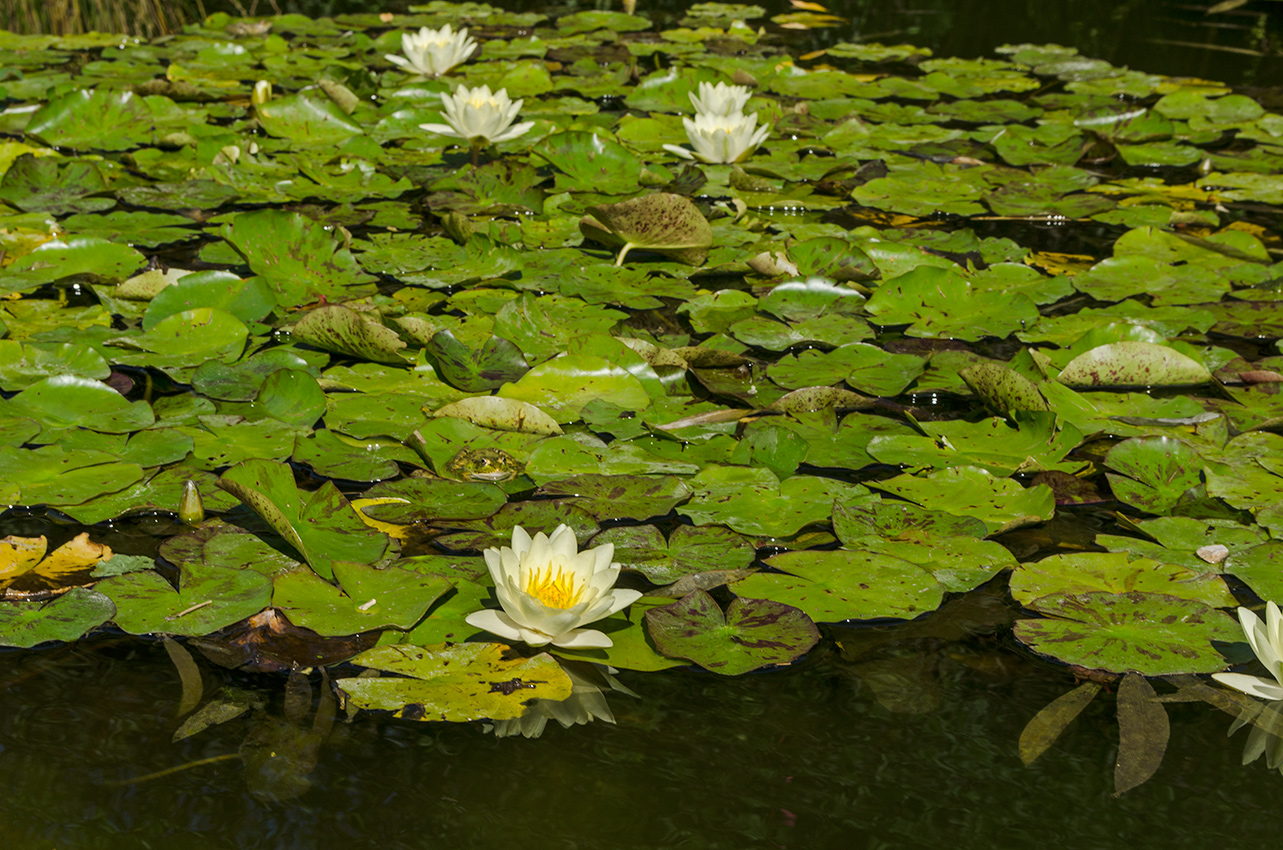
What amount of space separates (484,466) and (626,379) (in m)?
0.42

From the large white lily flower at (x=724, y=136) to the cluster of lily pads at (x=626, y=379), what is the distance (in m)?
0.04

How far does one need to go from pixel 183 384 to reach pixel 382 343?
0.44 m

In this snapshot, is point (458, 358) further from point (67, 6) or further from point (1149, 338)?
point (67, 6)

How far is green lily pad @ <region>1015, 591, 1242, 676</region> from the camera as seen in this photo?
1.51 metres

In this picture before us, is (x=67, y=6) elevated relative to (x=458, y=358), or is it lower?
elevated

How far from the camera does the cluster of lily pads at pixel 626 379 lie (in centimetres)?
160

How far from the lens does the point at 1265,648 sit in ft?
4.59

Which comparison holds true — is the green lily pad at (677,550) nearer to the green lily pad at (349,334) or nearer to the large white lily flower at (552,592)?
the large white lily flower at (552,592)

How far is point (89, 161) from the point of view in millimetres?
3525

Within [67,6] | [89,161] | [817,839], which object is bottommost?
[817,839]

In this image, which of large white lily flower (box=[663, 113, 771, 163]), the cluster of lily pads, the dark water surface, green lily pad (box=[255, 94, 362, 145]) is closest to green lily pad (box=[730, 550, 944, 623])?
the cluster of lily pads

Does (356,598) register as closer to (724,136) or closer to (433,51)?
(724,136)

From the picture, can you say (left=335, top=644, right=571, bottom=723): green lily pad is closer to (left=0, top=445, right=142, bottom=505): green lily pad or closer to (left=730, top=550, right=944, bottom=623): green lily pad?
(left=730, top=550, right=944, bottom=623): green lily pad

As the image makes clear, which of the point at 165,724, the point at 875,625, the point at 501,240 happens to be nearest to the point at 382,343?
the point at 501,240
